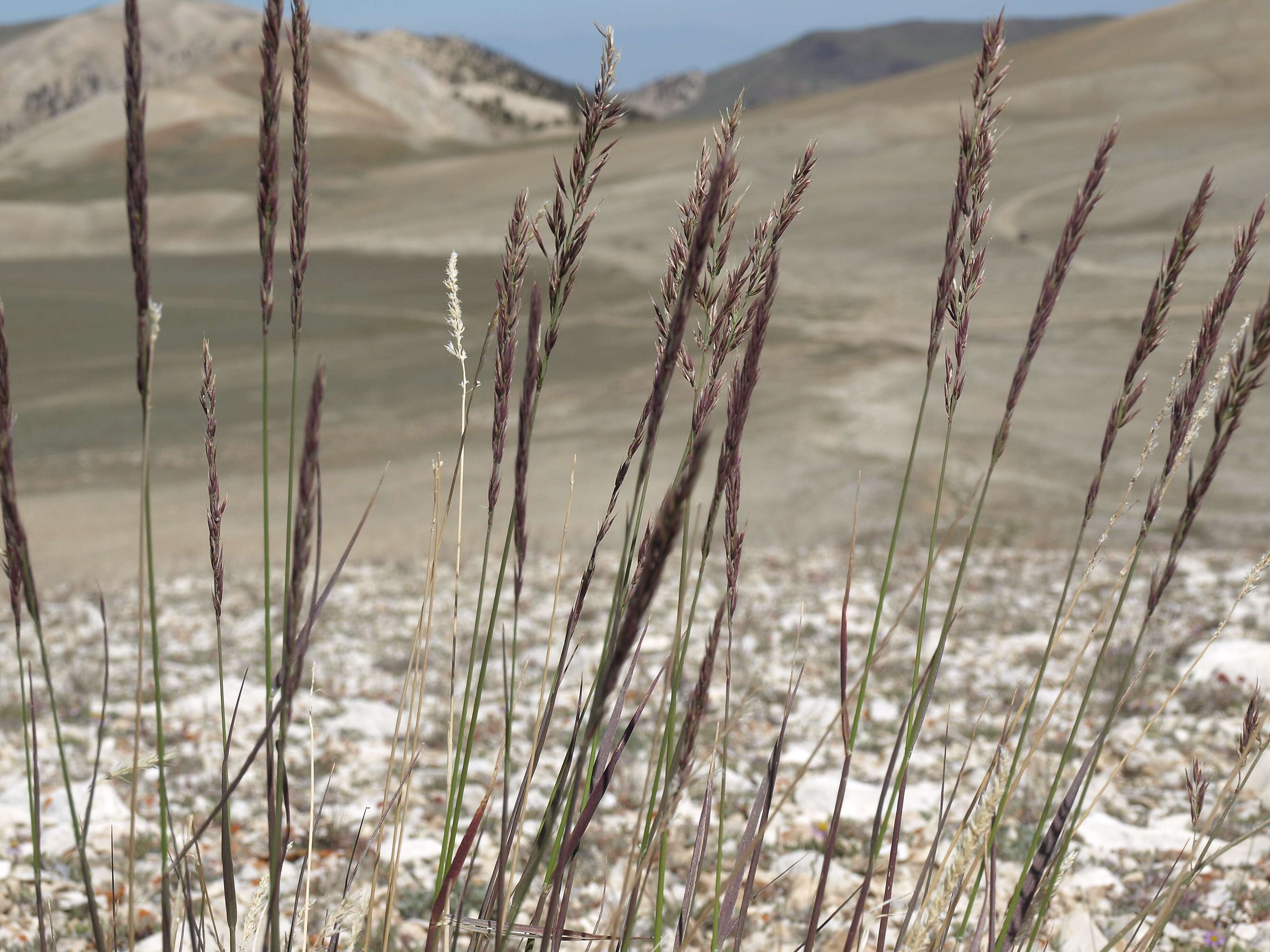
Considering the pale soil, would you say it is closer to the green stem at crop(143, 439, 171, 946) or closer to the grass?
the grass

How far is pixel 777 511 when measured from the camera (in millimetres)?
11008

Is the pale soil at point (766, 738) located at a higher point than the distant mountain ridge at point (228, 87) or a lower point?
lower

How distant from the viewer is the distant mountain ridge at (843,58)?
139 meters

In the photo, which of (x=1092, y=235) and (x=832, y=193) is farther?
(x=832, y=193)

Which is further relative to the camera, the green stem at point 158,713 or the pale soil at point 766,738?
the pale soil at point 766,738

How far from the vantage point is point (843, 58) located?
153 meters

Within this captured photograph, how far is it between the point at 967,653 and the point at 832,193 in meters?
33.2

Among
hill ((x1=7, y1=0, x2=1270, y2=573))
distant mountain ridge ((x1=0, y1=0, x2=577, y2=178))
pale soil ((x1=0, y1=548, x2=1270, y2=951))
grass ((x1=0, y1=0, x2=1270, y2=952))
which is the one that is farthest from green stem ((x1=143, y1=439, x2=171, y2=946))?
A: distant mountain ridge ((x1=0, y1=0, x2=577, y2=178))

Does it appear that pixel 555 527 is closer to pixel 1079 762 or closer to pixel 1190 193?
pixel 1079 762

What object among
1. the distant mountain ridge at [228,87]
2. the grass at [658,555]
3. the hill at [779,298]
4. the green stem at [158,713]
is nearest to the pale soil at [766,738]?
the grass at [658,555]

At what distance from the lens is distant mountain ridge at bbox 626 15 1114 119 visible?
13912 cm

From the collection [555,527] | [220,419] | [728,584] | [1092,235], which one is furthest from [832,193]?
[728,584]

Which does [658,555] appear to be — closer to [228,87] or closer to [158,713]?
[158,713]

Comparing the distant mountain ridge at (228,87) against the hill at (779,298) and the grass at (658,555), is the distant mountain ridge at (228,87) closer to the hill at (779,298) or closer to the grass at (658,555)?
the hill at (779,298)
